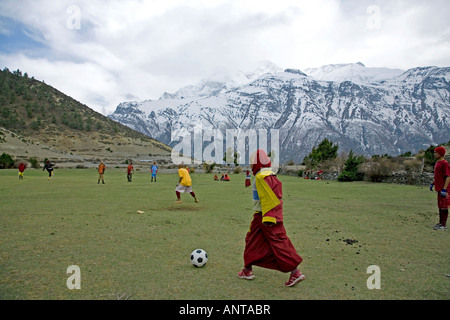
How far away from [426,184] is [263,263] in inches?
1112

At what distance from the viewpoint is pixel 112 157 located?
230 feet

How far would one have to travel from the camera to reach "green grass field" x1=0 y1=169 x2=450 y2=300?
4609 mm

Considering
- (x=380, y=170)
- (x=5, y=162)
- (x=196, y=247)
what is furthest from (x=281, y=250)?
(x=5, y=162)

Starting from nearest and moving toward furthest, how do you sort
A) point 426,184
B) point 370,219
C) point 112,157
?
1. point 370,219
2. point 426,184
3. point 112,157

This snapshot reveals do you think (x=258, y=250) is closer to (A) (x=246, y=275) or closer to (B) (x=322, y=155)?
(A) (x=246, y=275)

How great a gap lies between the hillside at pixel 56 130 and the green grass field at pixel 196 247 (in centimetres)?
5133

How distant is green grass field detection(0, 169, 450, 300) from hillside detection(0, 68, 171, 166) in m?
51.3

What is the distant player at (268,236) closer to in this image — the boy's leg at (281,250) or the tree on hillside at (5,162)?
the boy's leg at (281,250)

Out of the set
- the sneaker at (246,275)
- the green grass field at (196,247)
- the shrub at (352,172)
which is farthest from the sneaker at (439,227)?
the shrub at (352,172)

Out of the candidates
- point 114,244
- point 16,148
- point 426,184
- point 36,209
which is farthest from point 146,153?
point 114,244

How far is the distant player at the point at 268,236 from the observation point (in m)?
4.87

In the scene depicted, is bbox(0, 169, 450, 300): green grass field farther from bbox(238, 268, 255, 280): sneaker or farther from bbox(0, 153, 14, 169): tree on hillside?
bbox(0, 153, 14, 169): tree on hillside

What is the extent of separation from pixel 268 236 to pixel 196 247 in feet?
8.02
